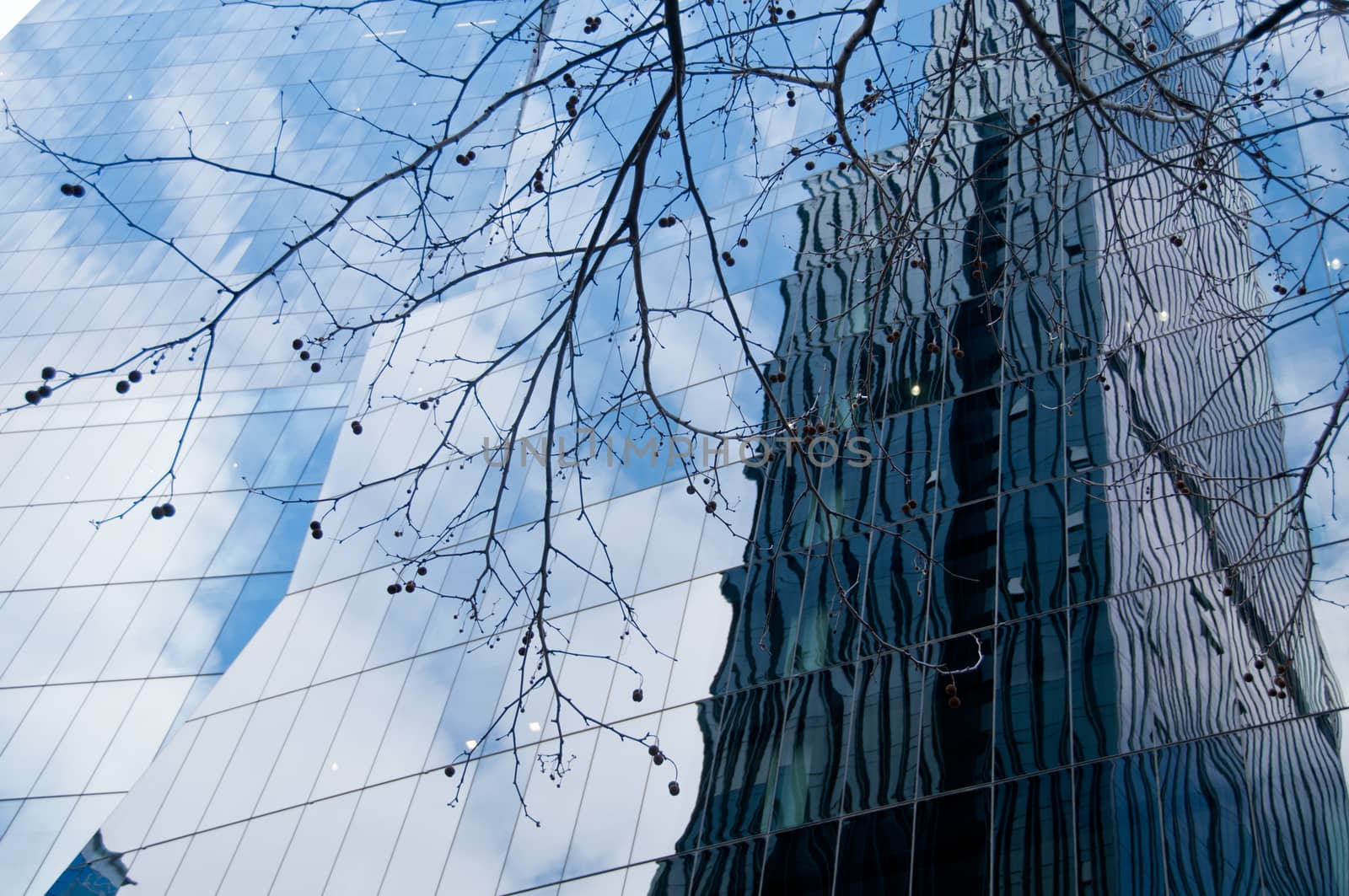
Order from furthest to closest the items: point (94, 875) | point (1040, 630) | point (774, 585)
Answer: point (94, 875), point (1040, 630), point (774, 585)

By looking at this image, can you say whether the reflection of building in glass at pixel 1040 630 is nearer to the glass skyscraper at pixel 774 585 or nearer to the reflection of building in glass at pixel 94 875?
the glass skyscraper at pixel 774 585

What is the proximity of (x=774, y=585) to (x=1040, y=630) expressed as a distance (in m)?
7.22

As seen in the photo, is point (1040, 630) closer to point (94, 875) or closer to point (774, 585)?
point (774, 585)

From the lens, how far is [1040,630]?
39.4 ft

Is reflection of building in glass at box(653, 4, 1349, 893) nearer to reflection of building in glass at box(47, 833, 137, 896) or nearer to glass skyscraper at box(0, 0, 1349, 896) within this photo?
glass skyscraper at box(0, 0, 1349, 896)

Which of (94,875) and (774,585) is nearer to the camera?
(774,585)

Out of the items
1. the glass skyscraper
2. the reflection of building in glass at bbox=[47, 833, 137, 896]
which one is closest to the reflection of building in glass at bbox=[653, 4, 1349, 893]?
the glass skyscraper

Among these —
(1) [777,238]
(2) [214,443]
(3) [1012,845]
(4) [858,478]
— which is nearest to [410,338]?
(2) [214,443]

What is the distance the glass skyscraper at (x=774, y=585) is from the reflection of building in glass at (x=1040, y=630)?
5cm

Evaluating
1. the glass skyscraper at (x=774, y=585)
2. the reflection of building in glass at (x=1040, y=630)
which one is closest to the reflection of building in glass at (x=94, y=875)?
the glass skyscraper at (x=774, y=585)

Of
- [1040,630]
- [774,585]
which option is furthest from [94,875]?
[774,585]

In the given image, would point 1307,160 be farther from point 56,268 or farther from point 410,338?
point 56,268

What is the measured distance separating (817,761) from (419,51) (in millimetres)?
40529

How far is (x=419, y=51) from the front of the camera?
46312 mm
